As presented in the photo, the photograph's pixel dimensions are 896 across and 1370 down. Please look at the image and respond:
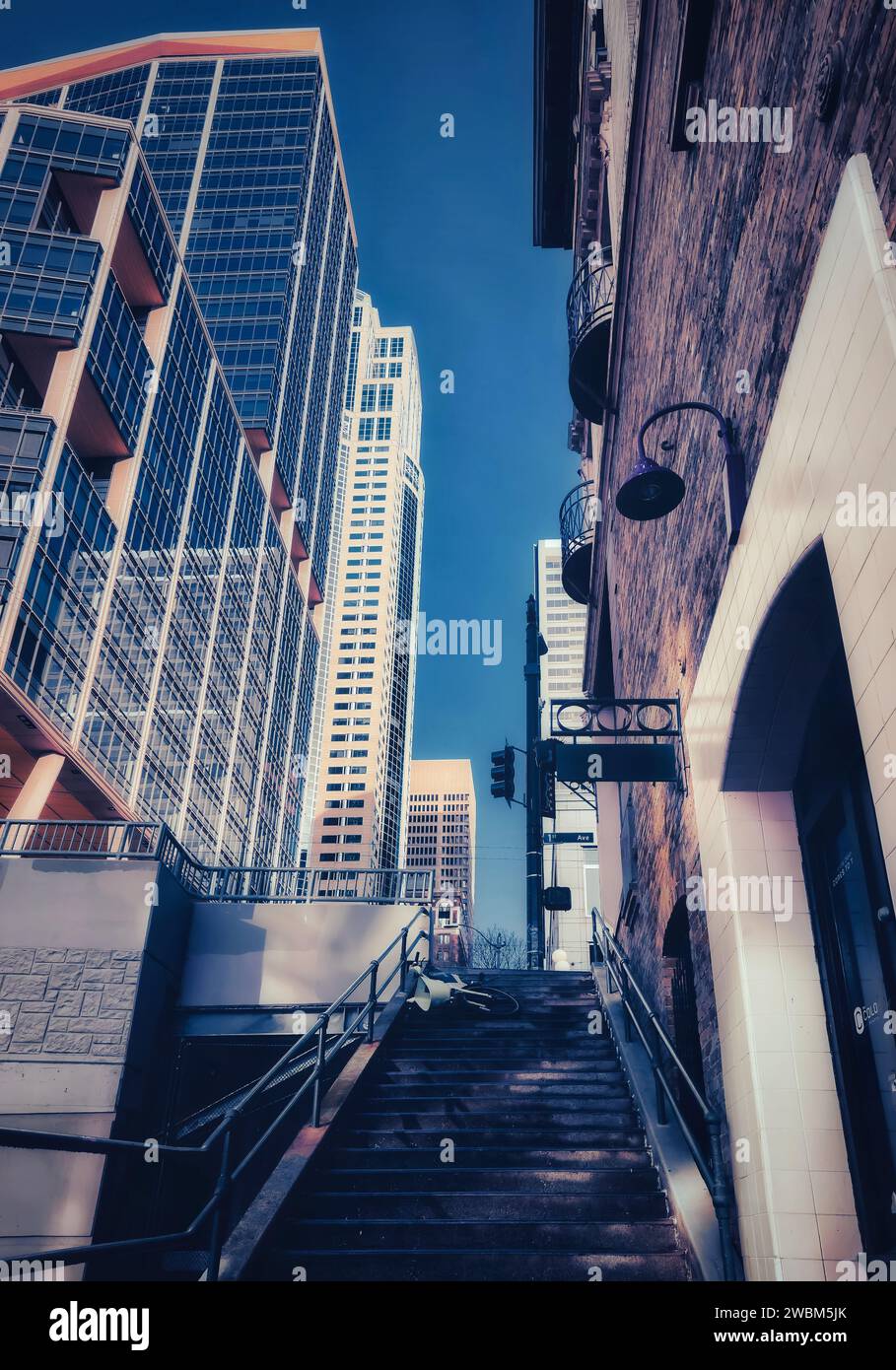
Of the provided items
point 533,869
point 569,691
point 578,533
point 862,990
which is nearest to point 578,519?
point 578,533

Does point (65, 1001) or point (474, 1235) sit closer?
point (474, 1235)

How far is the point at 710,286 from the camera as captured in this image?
659 centimetres

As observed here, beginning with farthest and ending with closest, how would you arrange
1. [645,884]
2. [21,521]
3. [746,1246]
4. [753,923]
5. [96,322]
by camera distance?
[96,322] → [21,521] → [645,884] → [753,923] → [746,1246]

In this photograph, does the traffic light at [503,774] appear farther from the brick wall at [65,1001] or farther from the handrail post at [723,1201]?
→ the handrail post at [723,1201]

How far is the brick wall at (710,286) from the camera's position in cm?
404

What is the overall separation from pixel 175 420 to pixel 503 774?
38319 mm

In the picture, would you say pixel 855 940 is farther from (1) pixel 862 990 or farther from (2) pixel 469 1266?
(2) pixel 469 1266

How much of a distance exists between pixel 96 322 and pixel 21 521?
1031 centimetres

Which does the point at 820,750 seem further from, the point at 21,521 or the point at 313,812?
the point at 313,812

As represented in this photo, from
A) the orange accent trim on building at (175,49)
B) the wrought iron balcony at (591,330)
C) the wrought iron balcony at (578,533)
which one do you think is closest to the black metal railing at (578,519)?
the wrought iron balcony at (578,533)

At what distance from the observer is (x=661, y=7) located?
834 cm

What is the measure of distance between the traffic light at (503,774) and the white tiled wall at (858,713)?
11510mm

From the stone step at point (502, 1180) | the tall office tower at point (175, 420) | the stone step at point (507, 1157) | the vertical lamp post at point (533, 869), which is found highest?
the tall office tower at point (175, 420)
